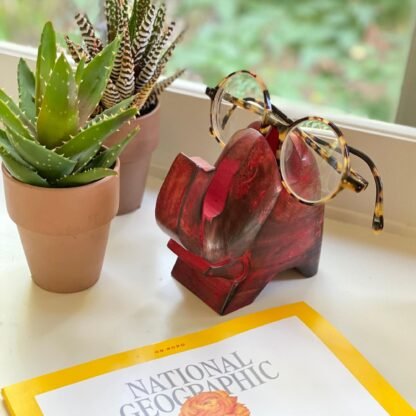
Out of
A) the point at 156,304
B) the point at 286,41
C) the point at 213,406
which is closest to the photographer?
the point at 213,406

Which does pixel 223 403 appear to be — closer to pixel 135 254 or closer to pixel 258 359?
pixel 258 359

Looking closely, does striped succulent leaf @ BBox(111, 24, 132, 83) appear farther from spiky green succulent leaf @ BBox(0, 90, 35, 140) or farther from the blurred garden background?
the blurred garden background

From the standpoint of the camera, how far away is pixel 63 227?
63cm

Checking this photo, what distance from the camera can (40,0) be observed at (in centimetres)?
104

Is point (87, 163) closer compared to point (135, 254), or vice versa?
point (87, 163)

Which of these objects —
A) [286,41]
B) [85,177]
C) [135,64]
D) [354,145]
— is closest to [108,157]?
[85,177]

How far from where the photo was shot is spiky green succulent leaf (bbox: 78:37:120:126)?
25.4 inches

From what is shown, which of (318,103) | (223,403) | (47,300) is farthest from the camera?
(318,103)

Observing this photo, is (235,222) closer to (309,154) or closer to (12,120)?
(309,154)

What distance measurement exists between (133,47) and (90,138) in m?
0.17

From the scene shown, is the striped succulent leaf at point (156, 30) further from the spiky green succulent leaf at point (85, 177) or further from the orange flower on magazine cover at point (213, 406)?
the orange flower on magazine cover at point (213, 406)

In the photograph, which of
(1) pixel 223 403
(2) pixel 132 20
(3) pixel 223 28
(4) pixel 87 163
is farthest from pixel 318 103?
(1) pixel 223 403

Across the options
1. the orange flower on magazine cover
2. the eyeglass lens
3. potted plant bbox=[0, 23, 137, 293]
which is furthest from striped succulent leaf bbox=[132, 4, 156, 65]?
the orange flower on magazine cover

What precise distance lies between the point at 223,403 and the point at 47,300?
8.2 inches
